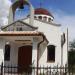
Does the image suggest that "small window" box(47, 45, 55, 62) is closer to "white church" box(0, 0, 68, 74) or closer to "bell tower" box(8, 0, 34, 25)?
"white church" box(0, 0, 68, 74)

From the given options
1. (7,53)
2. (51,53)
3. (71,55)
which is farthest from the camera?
(71,55)

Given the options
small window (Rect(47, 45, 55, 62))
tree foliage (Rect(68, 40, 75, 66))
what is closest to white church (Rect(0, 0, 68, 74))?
small window (Rect(47, 45, 55, 62))

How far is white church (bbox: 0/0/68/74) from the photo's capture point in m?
19.2

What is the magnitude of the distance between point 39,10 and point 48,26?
506 centimetres

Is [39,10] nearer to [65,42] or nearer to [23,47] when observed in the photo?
[65,42]

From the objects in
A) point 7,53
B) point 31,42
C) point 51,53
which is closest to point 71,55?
point 51,53

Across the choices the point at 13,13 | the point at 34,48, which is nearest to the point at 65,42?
the point at 13,13

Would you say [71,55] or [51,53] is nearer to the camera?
[51,53]

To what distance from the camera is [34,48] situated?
1922 cm

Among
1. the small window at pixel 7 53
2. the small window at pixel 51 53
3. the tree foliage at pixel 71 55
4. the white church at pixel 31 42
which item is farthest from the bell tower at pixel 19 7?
the tree foliage at pixel 71 55

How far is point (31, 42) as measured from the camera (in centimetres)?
2248

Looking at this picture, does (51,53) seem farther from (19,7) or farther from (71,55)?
(71,55)

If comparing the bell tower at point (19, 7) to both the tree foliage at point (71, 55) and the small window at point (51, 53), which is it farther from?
the tree foliage at point (71, 55)

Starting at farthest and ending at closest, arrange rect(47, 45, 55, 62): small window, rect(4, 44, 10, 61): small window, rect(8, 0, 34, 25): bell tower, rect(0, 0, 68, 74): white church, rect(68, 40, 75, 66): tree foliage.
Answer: rect(68, 40, 75, 66): tree foliage → rect(47, 45, 55, 62): small window → rect(4, 44, 10, 61): small window → rect(8, 0, 34, 25): bell tower → rect(0, 0, 68, 74): white church
